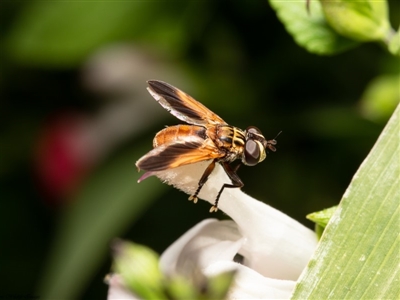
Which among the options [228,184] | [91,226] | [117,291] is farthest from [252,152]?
[91,226]

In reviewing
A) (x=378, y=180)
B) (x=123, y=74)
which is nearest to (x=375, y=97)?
(x=378, y=180)

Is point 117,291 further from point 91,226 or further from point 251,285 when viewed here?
point 91,226

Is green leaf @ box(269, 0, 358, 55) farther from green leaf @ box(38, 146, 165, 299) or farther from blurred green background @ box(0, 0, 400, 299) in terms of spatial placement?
green leaf @ box(38, 146, 165, 299)

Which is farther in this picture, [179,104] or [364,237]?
[179,104]

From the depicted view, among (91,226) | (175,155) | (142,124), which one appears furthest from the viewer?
(142,124)

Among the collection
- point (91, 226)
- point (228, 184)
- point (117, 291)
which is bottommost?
point (91, 226)

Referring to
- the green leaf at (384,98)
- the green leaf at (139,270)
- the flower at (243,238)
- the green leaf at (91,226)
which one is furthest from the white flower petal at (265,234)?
the green leaf at (91,226)

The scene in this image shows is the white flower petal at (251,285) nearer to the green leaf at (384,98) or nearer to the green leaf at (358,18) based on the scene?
the green leaf at (358,18)
